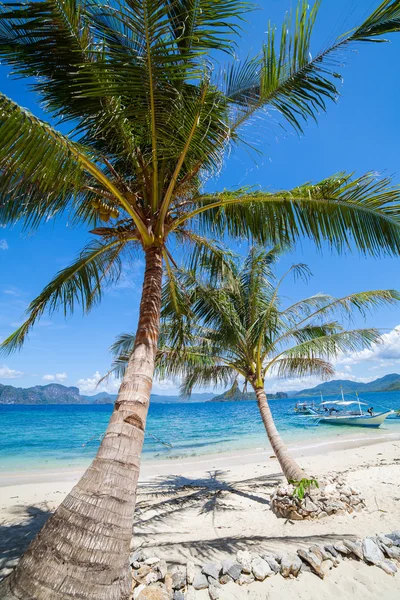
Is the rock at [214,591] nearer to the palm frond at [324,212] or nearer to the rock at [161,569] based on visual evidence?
the rock at [161,569]

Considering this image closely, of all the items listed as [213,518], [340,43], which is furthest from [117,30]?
[213,518]

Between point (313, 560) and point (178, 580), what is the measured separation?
1457 millimetres

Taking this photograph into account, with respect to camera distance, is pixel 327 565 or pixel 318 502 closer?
pixel 327 565

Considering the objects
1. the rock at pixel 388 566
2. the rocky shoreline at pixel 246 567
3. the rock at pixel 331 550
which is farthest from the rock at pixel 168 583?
the rock at pixel 388 566

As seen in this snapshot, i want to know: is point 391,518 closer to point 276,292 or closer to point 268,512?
point 268,512

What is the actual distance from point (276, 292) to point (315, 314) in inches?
45.9

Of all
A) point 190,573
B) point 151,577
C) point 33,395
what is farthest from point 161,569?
point 33,395

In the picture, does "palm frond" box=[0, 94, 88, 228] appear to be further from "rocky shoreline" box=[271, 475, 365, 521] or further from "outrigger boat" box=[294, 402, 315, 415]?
"outrigger boat" box=[294, 402, 315, 415]

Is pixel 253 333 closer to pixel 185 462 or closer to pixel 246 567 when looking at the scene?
pixel 246 567

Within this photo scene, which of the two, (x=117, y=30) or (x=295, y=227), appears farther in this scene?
(x=295, y=227)

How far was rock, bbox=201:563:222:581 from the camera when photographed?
298 cm

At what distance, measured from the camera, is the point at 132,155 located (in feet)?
12.3

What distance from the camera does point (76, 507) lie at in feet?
7.09

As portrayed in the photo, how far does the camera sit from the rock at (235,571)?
2.99 metres
